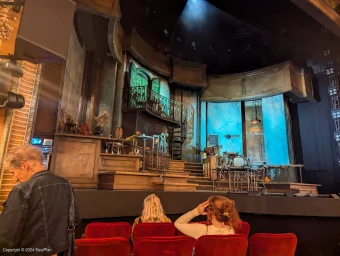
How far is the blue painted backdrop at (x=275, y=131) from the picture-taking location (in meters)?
11.7

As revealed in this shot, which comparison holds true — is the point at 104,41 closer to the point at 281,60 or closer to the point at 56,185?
the point at 56,185

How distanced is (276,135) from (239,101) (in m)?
2.82

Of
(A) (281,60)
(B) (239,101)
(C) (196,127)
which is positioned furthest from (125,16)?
(A) (281,60)

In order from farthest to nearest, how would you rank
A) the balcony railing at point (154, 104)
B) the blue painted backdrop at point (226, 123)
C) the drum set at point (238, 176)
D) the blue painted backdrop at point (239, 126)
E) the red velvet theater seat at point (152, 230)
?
the blue painted backdrop at point (226, 123)
the blue painted backdrop at point (239, 126)
the balcony railing at point (154, 104)
the drum set at point (238, 176)
the red velvet theater seat at point (152, 230)

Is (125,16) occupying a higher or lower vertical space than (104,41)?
higher

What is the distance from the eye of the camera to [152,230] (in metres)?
2.40

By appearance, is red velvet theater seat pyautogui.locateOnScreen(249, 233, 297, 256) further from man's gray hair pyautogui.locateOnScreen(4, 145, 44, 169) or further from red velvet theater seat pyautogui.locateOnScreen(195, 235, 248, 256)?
man's gray hair pyautogui.locateOnScreen(4, 145, 44, 169)

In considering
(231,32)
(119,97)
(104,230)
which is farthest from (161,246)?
(231,32)

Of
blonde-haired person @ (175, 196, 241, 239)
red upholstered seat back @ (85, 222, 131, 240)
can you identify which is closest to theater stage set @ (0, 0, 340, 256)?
red upholstered seat back @ (85, 222, 131, 240)

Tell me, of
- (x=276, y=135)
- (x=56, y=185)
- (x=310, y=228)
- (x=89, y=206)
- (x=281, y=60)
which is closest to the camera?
(x=56, y=185)

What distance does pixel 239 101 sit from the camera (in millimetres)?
13555

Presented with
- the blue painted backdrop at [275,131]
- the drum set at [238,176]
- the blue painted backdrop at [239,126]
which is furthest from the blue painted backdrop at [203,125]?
the blue painted backdrop at [275,131]

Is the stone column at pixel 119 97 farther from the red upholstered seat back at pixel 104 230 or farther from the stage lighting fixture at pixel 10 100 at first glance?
the red upholstered seat back at pixel 104 230

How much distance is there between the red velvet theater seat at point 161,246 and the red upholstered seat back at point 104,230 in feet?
2.87
